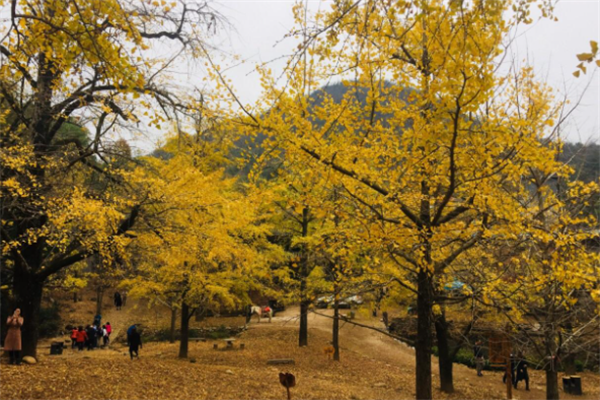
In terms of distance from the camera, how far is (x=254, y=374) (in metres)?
11.0

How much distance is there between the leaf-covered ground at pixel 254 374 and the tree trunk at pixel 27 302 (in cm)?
49

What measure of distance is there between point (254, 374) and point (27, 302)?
5478 millimetres

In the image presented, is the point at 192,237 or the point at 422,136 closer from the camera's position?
the point at 422,136

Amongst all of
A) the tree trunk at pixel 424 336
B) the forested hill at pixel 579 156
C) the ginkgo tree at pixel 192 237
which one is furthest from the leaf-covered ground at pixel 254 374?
the forested hill at pixel 579 156

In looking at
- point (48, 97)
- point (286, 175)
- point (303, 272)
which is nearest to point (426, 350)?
point (286, 175)

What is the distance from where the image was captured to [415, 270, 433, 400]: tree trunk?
578cm

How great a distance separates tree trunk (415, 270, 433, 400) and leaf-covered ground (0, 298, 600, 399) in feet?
11.4

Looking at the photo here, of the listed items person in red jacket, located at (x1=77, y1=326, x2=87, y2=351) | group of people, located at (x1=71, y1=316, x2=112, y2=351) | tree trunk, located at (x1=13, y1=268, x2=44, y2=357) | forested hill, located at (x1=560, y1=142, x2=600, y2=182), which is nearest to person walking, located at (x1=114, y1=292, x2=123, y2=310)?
group of people, located at (x1=71, y1=316, x2=112, y2=351)

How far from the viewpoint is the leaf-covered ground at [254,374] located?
7.27 m

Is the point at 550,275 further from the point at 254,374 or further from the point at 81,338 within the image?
the point at 81,338

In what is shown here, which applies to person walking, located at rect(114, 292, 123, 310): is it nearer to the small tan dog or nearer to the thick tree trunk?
the small tan dog

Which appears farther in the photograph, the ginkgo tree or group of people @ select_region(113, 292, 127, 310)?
group of people @ select_region(113, 292, 127, 310)

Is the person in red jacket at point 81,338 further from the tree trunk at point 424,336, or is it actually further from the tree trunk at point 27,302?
the tree trunk at point 424,336

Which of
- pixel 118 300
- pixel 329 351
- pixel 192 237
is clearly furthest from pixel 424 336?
pixel 118 300
